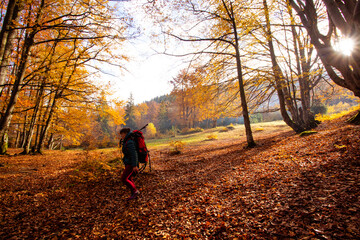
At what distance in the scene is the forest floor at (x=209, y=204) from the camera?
2.26 meters

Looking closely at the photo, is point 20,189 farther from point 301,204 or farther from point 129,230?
point 301,204

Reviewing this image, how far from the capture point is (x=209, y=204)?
3303 mm

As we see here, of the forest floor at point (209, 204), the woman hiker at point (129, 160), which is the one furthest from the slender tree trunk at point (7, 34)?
the woman hiker at point (129, 160)

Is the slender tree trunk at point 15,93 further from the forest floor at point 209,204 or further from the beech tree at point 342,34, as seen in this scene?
the beech tree at point 342,34

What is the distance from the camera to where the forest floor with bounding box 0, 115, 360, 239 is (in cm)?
226

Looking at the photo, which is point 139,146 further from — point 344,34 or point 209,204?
point 344,34

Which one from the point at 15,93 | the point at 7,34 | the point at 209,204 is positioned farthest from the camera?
the point at 15,93

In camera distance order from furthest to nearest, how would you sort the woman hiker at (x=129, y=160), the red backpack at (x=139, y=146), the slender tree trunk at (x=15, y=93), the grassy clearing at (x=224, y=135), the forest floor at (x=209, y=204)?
the grassy clearing at (x=224, y=135) < the slender tree trunk at (x=15, y=93) < the red backpack at (x=139, y=146) < the woman hiker at (x=129, y=160) < the forest floor at (x=209, y=204)

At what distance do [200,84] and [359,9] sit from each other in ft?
21.5

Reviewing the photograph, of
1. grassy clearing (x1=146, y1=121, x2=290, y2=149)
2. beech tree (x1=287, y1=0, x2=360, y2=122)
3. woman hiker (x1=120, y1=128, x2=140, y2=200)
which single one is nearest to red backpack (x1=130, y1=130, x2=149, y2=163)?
woman hiker (x1=120, y1=128, x2=140, y2=200)

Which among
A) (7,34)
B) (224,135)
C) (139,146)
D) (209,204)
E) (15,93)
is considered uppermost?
(7,34)

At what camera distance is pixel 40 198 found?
4.10m

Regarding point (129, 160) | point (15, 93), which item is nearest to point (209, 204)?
point (129, 160)

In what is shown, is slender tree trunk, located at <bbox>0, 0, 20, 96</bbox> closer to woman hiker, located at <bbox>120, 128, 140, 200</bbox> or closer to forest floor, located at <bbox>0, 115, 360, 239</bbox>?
forest floor, located at <bbox>0, 115, 360, 239</bbox>
